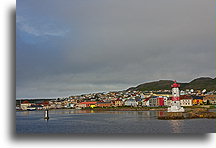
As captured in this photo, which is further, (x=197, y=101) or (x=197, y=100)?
(x=197, y=101)

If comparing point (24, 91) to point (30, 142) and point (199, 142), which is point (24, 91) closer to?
point (30, 142)

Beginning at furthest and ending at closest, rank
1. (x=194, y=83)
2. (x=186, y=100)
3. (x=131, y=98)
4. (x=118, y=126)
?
(x=131, y=98)
(x=186, y=100)
(x=118, y=126)
(x=194, y=83)

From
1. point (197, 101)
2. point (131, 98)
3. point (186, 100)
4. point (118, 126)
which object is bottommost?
point (118, 126)

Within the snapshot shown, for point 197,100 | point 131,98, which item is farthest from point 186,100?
point 131,98

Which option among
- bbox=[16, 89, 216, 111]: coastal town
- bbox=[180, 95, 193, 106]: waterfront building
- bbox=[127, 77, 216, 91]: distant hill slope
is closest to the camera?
bbox=[127, 77, 216, 91]: distant hill slope

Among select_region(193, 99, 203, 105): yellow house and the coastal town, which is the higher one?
the coastal town

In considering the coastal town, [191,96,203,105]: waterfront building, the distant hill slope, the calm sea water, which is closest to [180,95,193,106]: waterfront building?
the coastal town

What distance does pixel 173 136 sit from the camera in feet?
16.8

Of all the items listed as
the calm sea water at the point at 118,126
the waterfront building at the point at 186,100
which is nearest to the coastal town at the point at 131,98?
the waterfront building at the point at 186,100

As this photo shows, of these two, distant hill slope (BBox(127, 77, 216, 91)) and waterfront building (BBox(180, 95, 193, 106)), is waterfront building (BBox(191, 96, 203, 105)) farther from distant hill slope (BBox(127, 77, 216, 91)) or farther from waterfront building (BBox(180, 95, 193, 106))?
distant hill slope (BBox(127, 77, 216, 91))

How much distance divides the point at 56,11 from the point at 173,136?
387 centimetres

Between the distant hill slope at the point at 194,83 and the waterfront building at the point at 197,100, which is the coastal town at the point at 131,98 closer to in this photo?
the waterfront building at the point at 197,100

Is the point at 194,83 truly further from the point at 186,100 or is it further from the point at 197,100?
the point at 197,100
